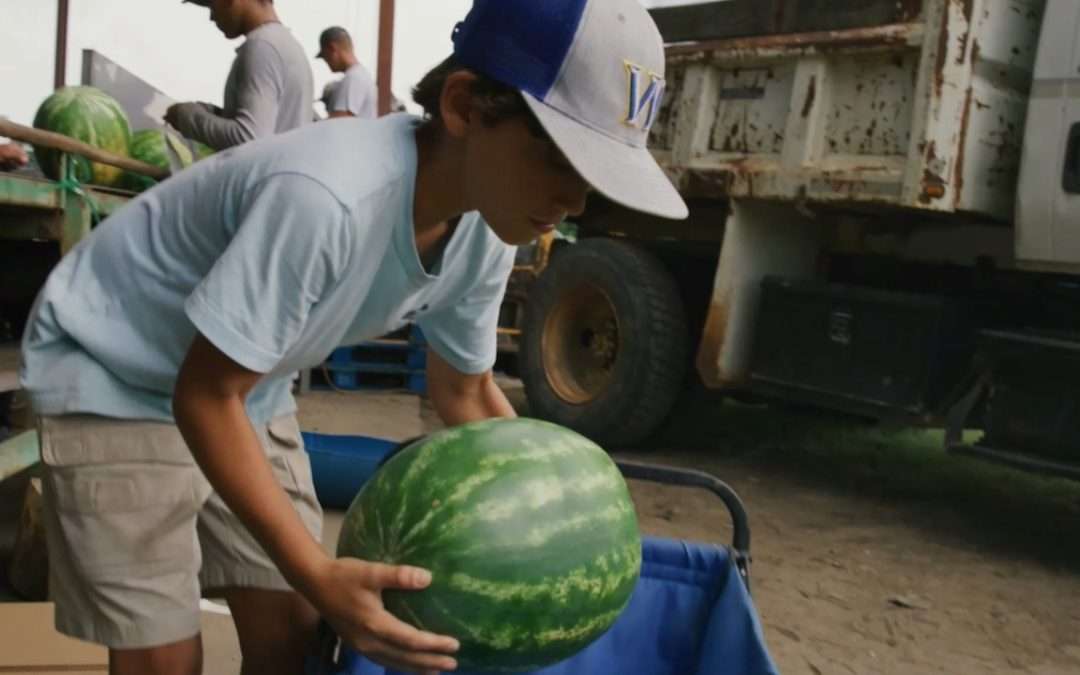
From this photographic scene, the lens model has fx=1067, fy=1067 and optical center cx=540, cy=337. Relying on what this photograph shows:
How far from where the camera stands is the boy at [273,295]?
4.43 feet


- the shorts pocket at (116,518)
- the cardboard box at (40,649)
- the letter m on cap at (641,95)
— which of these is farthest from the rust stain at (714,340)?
the shorts pocket at (116,518)

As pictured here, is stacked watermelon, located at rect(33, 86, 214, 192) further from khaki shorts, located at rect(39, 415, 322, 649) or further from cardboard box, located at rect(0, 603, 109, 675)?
A: khaki shorts, located at rect(39, 415, 322, 649)

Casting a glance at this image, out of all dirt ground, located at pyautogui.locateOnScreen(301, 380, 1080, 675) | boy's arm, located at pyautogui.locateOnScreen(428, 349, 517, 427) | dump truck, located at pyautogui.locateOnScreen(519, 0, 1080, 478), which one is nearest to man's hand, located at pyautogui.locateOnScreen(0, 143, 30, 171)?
boy's arm, located at pyautogui.locateOnScreen(428, 349, 517, 427)

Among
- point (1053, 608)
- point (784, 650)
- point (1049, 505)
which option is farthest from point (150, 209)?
point (1049, 505)

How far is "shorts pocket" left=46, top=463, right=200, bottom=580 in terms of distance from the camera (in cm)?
159

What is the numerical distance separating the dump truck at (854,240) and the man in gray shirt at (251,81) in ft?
6.24

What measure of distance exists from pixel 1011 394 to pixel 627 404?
71.6 inches

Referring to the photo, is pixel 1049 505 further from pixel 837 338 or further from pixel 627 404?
pixel 627 404

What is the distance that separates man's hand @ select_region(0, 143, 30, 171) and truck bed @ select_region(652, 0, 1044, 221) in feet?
9.47

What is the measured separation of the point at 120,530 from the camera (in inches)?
62.8

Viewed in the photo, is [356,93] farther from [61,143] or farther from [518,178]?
[518,178]

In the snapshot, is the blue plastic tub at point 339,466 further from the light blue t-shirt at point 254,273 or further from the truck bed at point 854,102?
the truck bed at point 854,102

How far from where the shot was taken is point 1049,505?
492 cm

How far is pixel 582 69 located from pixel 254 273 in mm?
500
